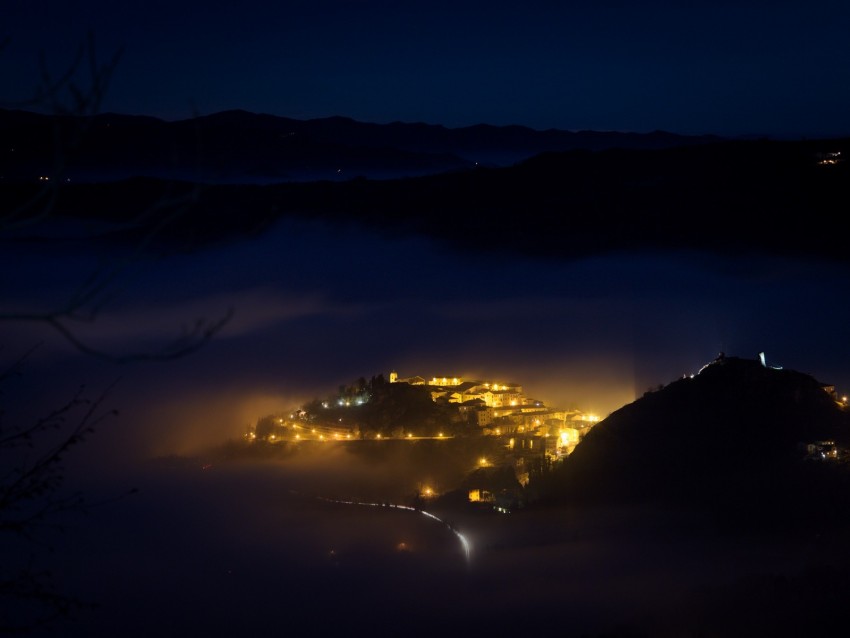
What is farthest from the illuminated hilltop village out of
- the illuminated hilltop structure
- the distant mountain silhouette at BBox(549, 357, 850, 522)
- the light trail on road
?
the light trail on road

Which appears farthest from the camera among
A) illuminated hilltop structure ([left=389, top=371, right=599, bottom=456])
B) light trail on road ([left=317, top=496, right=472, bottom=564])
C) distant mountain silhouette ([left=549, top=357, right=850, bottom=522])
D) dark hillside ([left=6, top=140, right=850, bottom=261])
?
dark hillside ([left=6, top=140, right=850, bottom=261])

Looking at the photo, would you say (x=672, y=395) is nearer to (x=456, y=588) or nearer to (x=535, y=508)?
(x=535, y=508)

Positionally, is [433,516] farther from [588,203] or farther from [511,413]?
[588,203]

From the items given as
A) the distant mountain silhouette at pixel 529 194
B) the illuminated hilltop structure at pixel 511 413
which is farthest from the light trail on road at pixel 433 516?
the distant mountain silhouette at pixel 529 194

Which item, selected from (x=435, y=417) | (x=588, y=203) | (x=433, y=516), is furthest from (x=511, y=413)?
(x=588, y=203)

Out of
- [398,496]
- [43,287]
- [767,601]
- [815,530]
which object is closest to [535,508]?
[398,496]

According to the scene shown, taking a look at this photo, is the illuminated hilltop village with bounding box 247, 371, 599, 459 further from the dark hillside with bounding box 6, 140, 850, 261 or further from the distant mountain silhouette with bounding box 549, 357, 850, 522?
the dark hillside with bounding box 6, 140, 850, 261
